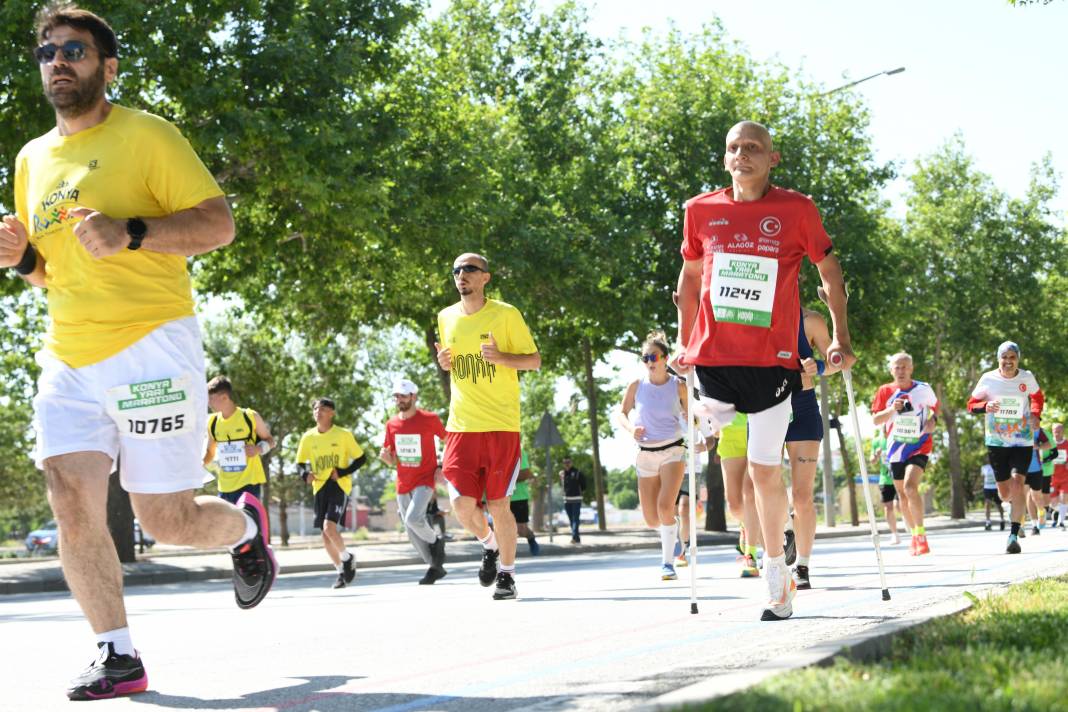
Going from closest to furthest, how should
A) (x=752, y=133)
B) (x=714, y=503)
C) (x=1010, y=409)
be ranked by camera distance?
(x=752, y=133) < (x=1010, y=409) < (x=714, y=503)

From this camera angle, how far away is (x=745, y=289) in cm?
731

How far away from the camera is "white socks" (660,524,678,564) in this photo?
486 inches

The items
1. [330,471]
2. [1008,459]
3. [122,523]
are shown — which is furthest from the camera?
[122,523]

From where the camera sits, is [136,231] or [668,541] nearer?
[136,231]

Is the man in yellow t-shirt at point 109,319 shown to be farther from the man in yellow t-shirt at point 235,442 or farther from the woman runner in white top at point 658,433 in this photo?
the man in yellow t-shirt at point 235,442

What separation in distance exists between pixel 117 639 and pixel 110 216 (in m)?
1.61

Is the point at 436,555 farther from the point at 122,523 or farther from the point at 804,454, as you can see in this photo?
the point at 122,523

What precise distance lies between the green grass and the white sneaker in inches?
48.9

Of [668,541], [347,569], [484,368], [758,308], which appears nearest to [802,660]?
[758,308]

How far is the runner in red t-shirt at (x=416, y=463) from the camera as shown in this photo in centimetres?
1464

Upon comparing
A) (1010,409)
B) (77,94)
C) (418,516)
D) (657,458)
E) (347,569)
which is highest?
(77,94)

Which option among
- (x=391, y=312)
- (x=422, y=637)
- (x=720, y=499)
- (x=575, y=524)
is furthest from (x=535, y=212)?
(x=422, y=637)

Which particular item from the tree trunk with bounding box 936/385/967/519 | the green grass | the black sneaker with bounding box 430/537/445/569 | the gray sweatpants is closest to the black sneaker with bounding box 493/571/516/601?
the gray sweatpants

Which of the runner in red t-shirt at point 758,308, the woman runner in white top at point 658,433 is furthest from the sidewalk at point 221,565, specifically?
the runner in red t-shirt at point 758,308
